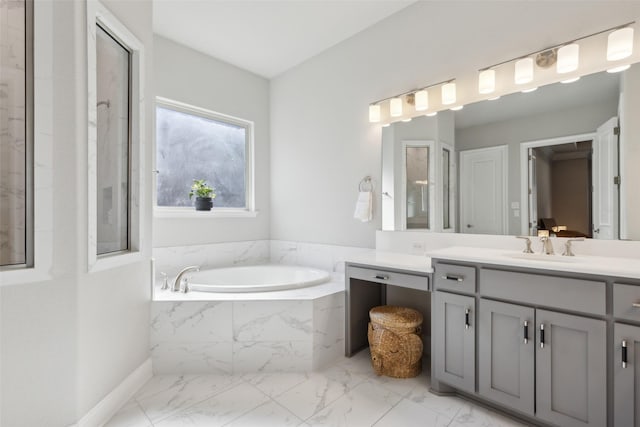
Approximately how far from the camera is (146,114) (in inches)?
84.9

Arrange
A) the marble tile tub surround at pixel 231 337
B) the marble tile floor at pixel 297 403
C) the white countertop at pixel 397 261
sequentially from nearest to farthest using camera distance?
the marble tile floor at pixel 297 403
the white countertop at pixel 397 261
the marble tile tub surround at pixel 231 337

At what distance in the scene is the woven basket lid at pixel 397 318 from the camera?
82.0 inches

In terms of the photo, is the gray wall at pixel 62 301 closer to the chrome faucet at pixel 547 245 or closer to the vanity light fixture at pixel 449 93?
the vanity light fixture at pixel 449 93

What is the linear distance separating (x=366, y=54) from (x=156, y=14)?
70.1 inches

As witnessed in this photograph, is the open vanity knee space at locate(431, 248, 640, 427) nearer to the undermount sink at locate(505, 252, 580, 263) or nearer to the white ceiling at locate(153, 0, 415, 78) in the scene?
the undermount sink at locate(505, 252, 580, 263)

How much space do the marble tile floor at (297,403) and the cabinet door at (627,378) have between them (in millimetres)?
470

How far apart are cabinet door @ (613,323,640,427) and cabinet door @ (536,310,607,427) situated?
0.04 m

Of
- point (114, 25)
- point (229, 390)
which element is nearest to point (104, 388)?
point (229, 390)

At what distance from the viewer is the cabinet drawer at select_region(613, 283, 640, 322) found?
126 centimetres

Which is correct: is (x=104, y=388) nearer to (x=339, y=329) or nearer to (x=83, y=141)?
(x=83, y=141)

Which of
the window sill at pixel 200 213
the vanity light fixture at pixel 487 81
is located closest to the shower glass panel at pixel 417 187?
the vanity light fixture at pixel 487 81

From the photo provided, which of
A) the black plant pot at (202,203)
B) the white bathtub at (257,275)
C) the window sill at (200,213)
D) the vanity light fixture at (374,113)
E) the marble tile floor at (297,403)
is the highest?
the vanity light fixture at (374,113)

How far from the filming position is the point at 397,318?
83.6 inches

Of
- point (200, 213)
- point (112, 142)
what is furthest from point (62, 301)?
point (200, 213)
